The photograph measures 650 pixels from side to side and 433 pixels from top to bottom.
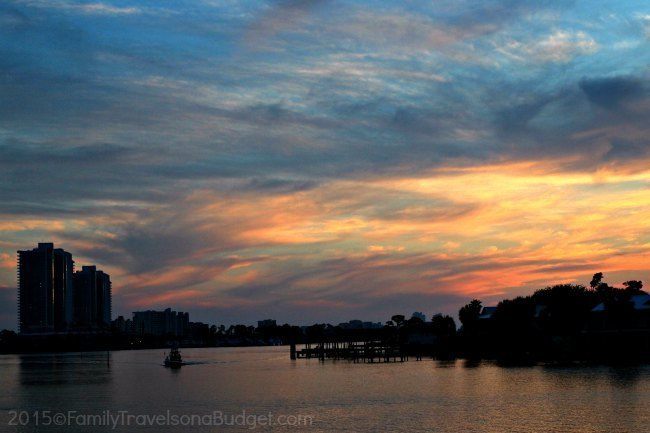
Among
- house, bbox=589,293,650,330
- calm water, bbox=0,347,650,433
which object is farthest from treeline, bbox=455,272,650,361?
calm water, bbox=0,347,650,433

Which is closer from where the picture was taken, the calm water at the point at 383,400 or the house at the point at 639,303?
the calm water at the point at 383,400

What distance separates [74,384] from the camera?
107938mm

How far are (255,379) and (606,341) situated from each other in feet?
188

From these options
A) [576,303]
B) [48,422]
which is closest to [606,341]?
[576,303]

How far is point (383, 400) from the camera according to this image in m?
72.9

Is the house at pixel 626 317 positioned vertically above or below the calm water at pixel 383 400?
above

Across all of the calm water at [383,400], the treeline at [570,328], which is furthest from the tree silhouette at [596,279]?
the calm water at [383,400]

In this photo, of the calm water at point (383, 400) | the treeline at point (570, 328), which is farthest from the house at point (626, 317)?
the calm water at point (383, 400)

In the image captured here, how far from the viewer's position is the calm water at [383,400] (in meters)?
57.6

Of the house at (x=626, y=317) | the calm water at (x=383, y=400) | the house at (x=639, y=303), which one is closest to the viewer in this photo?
the calm water at (x=383, y=400)

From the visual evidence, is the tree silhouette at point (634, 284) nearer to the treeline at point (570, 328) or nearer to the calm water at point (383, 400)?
the treeline at point (570, 328)

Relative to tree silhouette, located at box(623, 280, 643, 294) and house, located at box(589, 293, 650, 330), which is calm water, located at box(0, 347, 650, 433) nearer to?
house, located at box(589, 293, 650, 330)

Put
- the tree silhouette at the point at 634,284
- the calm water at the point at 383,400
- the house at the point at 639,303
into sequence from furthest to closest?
the tree silhouette at the point at 634,284 < the house at the point at 639,303 < the calm water at the point at 383,400

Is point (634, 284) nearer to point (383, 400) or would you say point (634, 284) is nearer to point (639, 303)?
point (639, 303)
